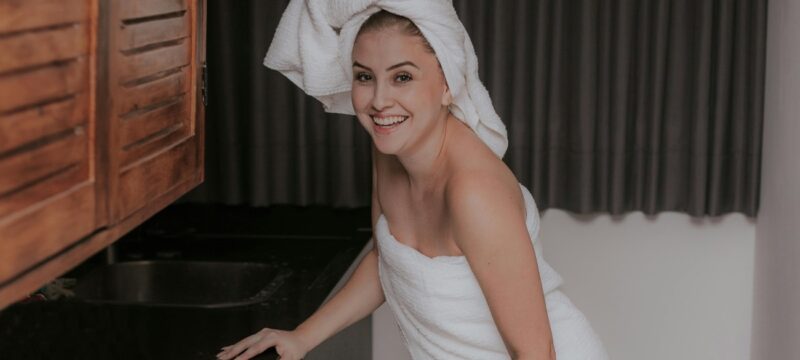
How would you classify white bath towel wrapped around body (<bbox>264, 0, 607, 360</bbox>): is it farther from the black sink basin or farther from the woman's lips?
the black sink basin

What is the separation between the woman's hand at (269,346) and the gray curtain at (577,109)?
115 centimetres

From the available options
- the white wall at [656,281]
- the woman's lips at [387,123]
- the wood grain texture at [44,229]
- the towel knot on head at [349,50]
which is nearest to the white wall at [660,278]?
the white wall at [656,281]

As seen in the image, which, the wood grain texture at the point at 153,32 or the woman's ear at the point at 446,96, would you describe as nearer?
the wood grain texture at the point at 153,32

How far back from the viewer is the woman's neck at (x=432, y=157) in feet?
6.20

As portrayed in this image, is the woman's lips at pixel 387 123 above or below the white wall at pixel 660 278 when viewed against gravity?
above

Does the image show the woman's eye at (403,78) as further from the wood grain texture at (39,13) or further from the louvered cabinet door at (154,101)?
the wood grain texture at (39,13)

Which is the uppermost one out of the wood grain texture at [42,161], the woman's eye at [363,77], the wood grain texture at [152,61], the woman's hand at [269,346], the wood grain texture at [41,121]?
the wood grain texture at [152,61]

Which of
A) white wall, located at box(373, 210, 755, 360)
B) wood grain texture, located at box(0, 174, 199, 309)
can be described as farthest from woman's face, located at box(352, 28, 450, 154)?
white wall, located at box(373, 210, 755, 360)

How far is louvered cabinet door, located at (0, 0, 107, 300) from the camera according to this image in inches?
49.2

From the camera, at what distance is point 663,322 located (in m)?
3.27

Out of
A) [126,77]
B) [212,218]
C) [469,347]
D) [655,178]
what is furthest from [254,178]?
[126,77]

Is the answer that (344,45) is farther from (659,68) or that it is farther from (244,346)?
(659,68)

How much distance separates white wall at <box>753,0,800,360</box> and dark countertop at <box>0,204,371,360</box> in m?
1.11

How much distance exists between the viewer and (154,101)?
5.78 feet
